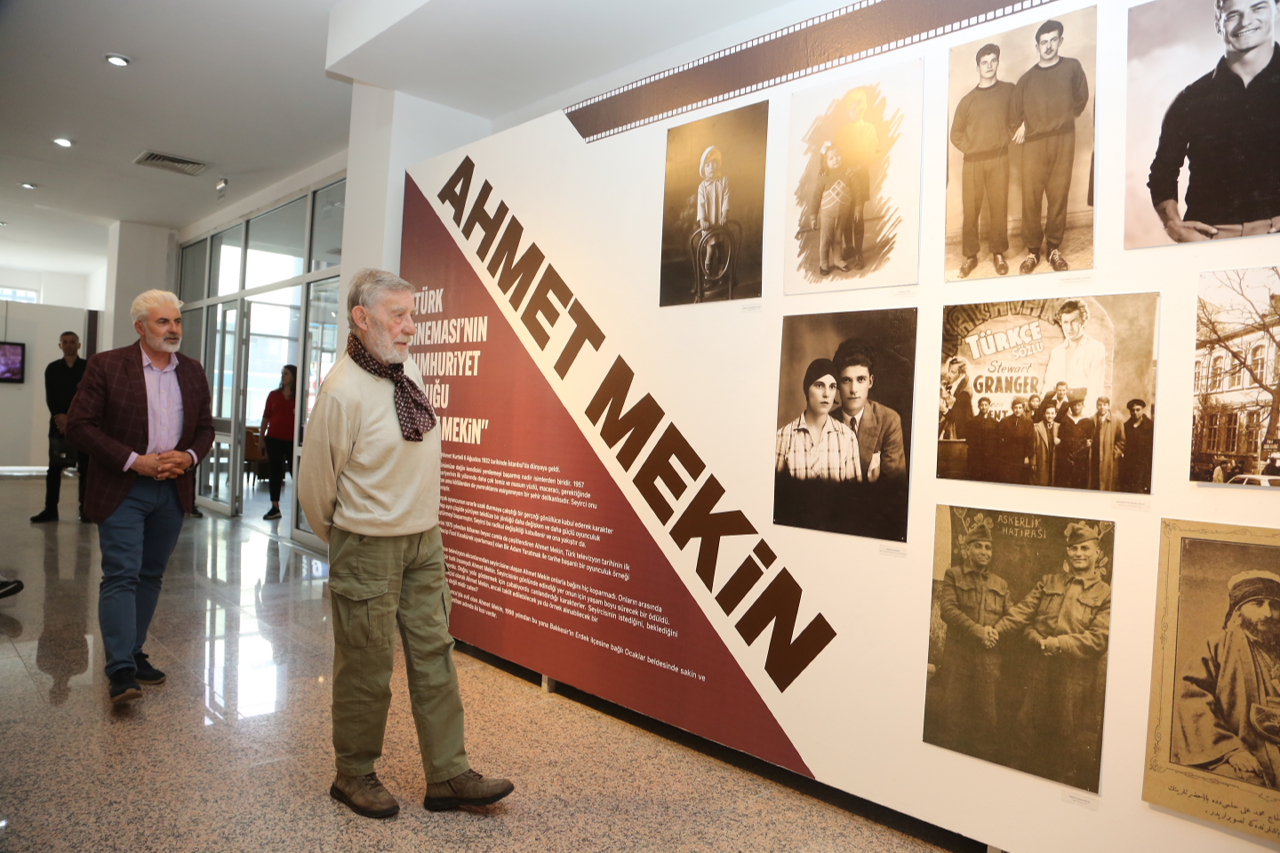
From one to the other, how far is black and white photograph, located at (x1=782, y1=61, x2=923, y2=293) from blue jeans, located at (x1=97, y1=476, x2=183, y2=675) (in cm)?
257

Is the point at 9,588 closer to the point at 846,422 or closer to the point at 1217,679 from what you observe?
the point at 846,422

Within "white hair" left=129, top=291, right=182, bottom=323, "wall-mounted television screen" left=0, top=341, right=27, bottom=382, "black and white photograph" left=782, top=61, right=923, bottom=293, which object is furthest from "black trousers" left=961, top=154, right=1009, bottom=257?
"wall-mounted television screen" left=0, top=341, right=27, bottom=382

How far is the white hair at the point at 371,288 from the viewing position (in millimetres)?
2287

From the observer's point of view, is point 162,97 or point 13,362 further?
point 13,362

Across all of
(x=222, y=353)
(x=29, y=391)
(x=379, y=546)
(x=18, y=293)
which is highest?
(x=18, y=293)

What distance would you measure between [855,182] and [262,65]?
4.25 m

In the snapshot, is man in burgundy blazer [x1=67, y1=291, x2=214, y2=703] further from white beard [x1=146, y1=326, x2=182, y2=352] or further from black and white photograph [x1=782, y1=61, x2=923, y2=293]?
black and white photograph [x1=782, y1=61, x2=923, y2=293]

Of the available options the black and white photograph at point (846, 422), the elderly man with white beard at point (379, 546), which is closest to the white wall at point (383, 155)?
the elderly man with white beard at point (379, 546)

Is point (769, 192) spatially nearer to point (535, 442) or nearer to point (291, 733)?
point (535, 442)

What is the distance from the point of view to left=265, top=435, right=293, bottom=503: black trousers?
7324mm

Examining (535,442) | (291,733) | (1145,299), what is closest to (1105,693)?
(1145,299)

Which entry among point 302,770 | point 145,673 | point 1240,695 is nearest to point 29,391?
point 145,673

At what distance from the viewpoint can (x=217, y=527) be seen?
735 cm

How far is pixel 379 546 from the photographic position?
2236 millimetres
